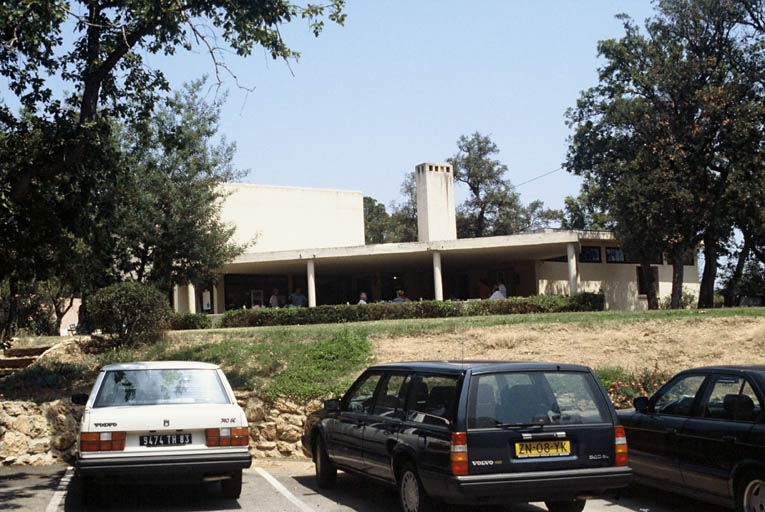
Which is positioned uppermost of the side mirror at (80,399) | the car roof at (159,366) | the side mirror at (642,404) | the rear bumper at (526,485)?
the car roof at (159,366)

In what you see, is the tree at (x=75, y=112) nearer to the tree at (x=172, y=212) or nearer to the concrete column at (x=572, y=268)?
the tree at (x=172, y=212)

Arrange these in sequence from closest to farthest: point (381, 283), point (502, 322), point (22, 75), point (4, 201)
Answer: point (4, 201) < point (22, 75) < point (502, 322) < point (381, 283)

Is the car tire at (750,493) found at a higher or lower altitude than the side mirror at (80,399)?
lower

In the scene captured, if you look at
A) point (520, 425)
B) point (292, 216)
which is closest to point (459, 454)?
point (520, 425)

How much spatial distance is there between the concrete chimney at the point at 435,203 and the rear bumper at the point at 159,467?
78.0 feet

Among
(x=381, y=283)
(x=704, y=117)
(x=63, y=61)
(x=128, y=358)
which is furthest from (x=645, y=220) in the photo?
(x=63, y=61)

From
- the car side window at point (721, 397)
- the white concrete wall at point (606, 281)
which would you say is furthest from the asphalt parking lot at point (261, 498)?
the white concrete wall at point (606, 281)

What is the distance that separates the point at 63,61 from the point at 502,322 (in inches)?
489

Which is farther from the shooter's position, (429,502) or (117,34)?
(117,34)

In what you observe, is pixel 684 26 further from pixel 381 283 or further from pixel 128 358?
pixel 128 358

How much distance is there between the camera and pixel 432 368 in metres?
7.35

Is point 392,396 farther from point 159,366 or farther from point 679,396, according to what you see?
point 679,396

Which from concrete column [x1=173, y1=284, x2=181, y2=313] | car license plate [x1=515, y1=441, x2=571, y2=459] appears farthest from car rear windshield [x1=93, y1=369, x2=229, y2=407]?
concrete column [x1=173, y1=284, x2=181, y2=313]

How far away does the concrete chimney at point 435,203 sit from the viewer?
31609mm
